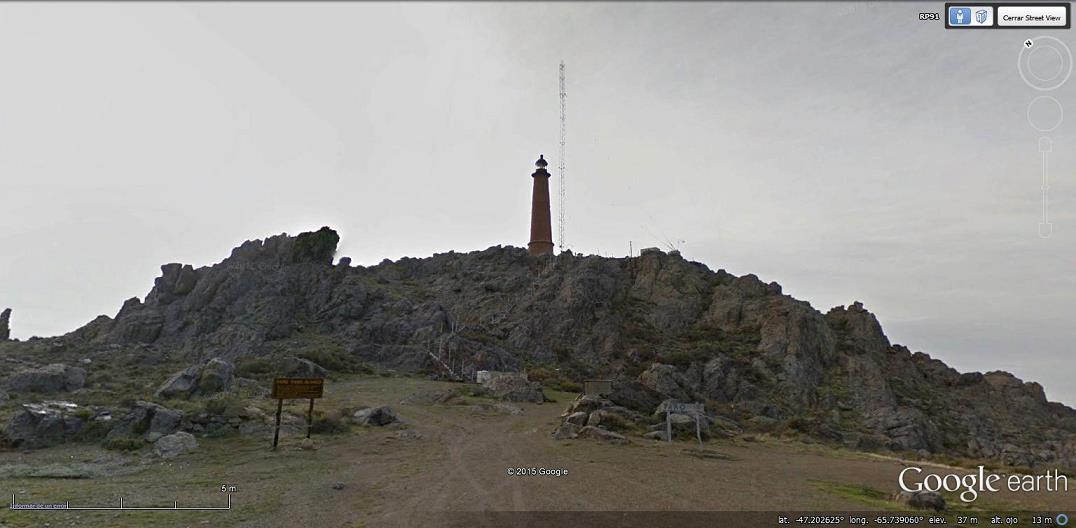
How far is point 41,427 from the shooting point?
1978 cm

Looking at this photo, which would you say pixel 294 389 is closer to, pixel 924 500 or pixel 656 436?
pixel 656 436

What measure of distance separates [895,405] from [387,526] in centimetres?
4796

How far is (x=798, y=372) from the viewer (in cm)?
5081

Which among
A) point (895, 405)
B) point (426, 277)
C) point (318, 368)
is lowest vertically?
point (895, 405)

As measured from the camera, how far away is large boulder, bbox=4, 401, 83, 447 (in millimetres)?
19156

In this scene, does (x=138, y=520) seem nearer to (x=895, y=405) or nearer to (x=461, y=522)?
(x=461, y=522)

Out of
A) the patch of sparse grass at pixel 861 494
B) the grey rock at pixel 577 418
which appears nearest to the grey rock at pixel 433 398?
the grey rock at pixel 577 418

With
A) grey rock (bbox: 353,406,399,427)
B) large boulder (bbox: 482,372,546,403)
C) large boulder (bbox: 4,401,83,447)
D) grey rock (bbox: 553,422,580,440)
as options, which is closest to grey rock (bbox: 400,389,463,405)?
large boulder (bbox: 482,372,546,403)

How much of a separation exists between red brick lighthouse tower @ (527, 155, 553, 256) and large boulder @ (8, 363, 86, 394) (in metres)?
54.2

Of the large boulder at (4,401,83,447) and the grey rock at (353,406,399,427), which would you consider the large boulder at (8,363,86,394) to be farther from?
the grey rock at (353,406,399,427)

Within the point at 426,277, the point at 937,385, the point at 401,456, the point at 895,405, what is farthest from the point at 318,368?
the point at 937,385

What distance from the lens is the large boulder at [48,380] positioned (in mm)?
26859

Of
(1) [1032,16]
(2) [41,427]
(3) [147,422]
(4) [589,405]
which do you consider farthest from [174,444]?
(1) [1032,16]

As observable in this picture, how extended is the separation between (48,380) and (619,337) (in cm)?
4646
